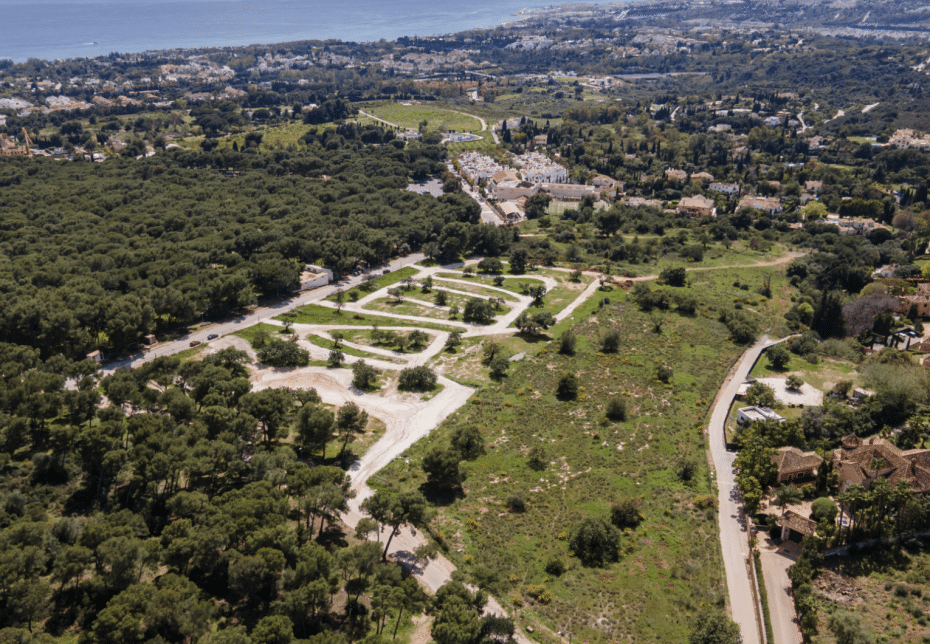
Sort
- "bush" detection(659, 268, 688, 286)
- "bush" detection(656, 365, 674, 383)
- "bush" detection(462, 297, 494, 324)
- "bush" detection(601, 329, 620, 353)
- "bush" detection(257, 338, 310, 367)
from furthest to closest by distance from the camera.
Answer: "bush" detection(659, 268, 688, 286), "bush" detection(462, 297, 494, 324), "bush" detection(601, 329, 620, 353), "bush" detection(257, 338, 310, 367), "bush" detection(656, 365, 674, 383)

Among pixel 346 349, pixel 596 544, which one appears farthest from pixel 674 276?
pixel 596 544

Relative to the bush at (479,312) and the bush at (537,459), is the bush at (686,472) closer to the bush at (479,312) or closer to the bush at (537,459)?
the bush at (537,459)

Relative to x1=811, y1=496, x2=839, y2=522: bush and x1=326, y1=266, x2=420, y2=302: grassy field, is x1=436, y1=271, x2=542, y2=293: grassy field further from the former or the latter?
x1=811, y1=496, x2=839, y2=522: bush

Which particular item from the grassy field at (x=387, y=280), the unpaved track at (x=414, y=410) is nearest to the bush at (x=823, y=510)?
the unpaved track at (x=414, y=410)

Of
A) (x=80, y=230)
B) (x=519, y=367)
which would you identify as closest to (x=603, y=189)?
(x=519, y=367)

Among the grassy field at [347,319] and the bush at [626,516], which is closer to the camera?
the bush at [626,516]

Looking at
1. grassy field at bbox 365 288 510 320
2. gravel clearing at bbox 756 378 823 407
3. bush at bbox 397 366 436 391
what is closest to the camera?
gravel clearing at bbox 756 378 823 407

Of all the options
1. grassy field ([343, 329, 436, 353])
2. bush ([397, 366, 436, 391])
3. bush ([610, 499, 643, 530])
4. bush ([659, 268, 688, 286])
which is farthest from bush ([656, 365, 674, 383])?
bush ([659, 268, 688, 286])

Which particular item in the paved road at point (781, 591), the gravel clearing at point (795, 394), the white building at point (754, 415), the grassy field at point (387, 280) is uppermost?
the grassy field at point (387, 280)
